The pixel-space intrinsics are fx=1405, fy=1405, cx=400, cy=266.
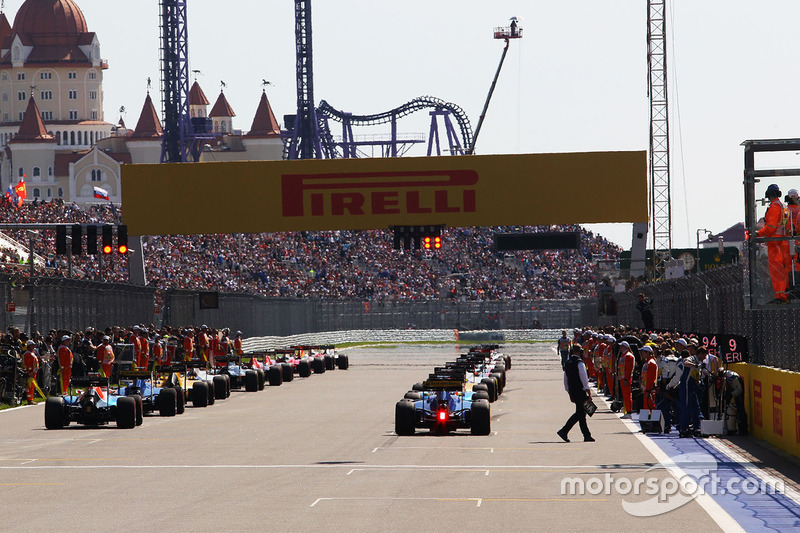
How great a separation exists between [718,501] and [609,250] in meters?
72.8

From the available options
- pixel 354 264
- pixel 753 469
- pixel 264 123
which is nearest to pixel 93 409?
pixel 753 469

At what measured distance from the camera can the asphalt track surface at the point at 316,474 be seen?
41.7ft

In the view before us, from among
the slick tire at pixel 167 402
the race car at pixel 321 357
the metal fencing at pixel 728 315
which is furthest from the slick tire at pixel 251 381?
the metal fencing at pixel 728 315

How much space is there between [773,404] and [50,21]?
15567 cm

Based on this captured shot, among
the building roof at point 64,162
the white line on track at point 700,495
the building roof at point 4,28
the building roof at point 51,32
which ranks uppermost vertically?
the building roof at point 4,28

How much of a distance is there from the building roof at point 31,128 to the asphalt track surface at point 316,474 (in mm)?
A: 133423

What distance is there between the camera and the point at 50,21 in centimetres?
16512

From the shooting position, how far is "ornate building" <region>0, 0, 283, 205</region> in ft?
507

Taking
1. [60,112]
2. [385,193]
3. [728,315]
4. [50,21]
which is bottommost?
[728,315]

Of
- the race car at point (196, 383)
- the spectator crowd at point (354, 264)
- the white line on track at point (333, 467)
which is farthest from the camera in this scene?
the spectator crowd at point (354, 264)

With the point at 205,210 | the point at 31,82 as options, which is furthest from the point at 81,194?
the point at 205,210

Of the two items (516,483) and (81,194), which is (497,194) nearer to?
(516,483)

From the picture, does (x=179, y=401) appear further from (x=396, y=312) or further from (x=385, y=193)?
(x=396, y=312)

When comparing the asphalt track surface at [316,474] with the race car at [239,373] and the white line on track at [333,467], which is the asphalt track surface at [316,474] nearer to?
the white line on track at [333,467]
